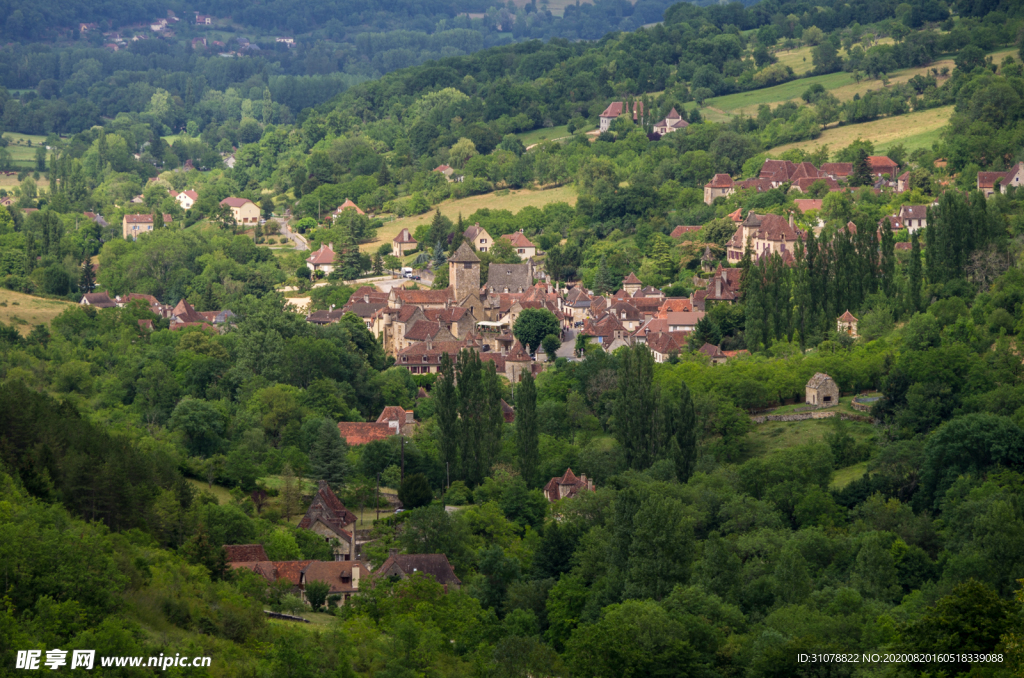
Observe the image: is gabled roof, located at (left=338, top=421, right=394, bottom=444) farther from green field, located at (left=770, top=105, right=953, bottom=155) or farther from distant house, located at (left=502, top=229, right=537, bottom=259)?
green field, located at (left=770, top=105, right=953, bottom=155)

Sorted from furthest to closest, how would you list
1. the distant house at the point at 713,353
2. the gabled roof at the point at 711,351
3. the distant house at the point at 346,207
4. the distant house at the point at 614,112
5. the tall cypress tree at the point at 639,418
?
Result: 1. the distant house at the point at 614,112
2. the distant house at the point at 346,207
3. the gabled roof at the point at 711,351
4. the distant house at the point at 713,353
5. the tall cypress tree at the point at 639,418

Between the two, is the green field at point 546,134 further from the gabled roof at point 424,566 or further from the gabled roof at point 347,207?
the gabled roof at point 424,566

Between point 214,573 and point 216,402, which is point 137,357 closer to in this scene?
point 216,402

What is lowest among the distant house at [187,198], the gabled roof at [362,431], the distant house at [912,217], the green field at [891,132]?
the gabled roof at [362,431]

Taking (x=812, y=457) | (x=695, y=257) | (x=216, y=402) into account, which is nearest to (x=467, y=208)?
(x=695, y=257)

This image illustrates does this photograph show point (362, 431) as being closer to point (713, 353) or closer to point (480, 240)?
point (713, 353)

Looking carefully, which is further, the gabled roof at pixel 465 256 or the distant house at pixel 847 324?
the gabled roof at pixel 465 256

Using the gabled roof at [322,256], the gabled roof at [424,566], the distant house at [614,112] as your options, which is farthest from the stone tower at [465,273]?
the distant house at [614,112]

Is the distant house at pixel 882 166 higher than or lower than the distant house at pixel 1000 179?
higher
